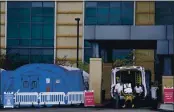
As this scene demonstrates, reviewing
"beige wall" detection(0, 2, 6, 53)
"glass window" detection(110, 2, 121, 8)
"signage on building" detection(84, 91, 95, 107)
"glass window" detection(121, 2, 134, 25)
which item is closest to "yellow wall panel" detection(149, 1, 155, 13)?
"glass window" detection(121, 2, 134, 25)

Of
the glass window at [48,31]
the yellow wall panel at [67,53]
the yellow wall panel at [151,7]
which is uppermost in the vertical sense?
the yellow wall panel at [151,7]

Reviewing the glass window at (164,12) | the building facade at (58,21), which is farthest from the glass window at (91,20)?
the glass window at (164,12)

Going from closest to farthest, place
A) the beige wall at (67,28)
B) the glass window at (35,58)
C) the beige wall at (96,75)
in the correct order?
the beige wall at (96,75), the beige wall at (67,28), the glass window at (35,58)

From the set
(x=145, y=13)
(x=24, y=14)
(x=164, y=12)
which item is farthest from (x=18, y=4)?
(x=164, y=12)

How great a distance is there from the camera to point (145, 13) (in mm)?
44844

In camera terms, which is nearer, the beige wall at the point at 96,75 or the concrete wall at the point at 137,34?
the beige wall at the point at 96,75

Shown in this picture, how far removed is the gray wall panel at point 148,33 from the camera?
30.0 metres

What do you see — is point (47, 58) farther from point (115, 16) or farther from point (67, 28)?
point (115, 16)

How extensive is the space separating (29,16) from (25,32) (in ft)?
5.03

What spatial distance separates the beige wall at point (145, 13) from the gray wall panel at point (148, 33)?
46.2 feet

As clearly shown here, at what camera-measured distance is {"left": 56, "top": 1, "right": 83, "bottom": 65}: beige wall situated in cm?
4544

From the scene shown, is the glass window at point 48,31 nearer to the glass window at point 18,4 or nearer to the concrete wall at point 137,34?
the glass window at point 18,4

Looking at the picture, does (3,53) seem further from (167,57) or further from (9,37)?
(167,57)

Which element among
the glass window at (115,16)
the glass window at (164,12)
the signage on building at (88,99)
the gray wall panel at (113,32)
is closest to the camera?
the signage on building at (88,99)
